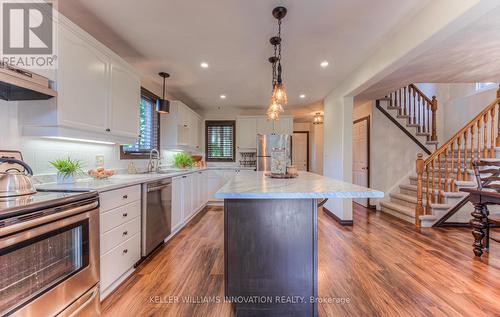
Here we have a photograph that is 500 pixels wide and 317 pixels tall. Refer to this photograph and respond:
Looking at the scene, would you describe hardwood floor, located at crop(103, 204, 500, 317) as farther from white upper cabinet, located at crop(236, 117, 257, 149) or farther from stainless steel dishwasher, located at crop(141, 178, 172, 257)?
white upper cabinet, located at crop(236, 117, 257, 149)

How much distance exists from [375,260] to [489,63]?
113 inches

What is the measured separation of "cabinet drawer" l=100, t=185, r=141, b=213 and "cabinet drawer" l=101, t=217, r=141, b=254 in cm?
22

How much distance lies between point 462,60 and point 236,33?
2.76 metres

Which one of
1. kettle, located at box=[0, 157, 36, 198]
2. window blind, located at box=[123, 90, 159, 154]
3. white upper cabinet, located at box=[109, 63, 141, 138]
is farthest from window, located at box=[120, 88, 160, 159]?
kettle, located at box=[0, 157, 36, 198]

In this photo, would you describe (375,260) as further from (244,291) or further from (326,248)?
(244,291)

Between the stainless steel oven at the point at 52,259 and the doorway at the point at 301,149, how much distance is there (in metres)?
6.71

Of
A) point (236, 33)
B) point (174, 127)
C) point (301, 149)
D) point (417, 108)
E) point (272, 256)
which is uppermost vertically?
point (236, 33)

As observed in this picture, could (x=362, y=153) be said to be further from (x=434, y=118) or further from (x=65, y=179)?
(x=65, y=179)

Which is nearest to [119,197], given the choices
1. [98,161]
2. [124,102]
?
[98,161]

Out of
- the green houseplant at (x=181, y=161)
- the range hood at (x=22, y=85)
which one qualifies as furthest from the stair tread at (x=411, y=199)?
the range hood at (x=22, y=85)

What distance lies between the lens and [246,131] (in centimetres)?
575

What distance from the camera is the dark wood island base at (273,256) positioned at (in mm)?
1563

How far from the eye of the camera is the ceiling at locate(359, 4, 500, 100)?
6.57 feet

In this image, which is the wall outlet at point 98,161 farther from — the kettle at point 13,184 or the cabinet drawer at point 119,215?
the kettle at point 13,184
